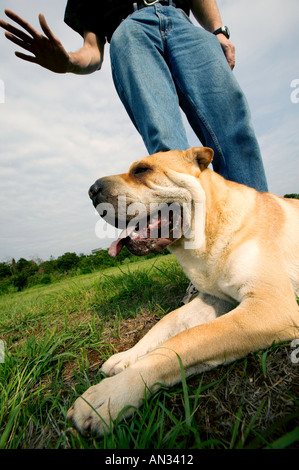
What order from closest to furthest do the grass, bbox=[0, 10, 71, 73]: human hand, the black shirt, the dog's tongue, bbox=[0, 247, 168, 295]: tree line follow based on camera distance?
the grass < the dog's tongue < bbox=[0, 10, 71, 73]: human hand < the black shirt < bbox=[0, 247, 168, 295]: tree line

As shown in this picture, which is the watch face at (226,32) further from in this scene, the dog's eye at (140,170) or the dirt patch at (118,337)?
the dirt patch at (118,337)

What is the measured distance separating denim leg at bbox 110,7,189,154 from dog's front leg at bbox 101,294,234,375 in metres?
1.72

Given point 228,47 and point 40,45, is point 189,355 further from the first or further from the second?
point 228,47

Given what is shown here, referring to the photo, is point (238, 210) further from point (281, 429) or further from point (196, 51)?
point (196, 51)

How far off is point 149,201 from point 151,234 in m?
0.30

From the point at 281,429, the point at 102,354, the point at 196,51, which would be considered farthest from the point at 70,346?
the point at 196,51

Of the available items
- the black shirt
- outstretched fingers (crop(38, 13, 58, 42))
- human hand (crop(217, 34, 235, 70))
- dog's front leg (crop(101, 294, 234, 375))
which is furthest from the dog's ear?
the black shirt

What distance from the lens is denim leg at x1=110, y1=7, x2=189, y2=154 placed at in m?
2.49

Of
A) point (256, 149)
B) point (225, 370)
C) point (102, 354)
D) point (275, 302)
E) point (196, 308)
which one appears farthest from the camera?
point (256, 149)

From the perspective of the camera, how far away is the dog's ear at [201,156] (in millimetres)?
2047

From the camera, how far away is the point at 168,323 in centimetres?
179

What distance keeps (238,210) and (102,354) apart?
1.59 m

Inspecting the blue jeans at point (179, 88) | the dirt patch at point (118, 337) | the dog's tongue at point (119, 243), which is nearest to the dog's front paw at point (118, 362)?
the dirt patch at point (118, 337)

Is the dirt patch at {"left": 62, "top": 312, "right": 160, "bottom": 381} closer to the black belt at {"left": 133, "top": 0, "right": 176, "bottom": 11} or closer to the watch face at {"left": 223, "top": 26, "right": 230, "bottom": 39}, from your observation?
the black belt at {"left": 133, "top": 0, "right": 176, "bottom": 11}
